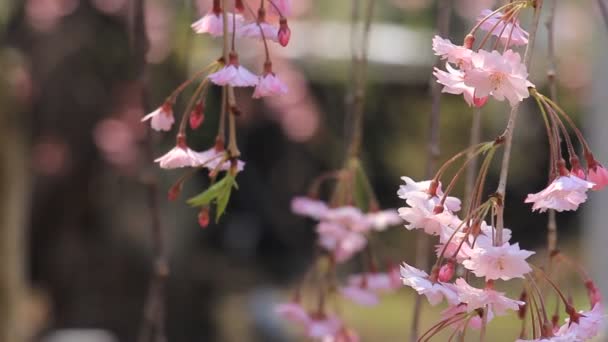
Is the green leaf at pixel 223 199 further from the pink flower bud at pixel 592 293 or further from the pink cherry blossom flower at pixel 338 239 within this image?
the pink cherry blossom flower at pixel 338 239

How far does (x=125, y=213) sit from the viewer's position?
554 centimetres

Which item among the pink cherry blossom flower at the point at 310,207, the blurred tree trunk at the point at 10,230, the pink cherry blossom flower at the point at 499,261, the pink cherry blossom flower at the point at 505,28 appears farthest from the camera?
the blurred tree trunk at the point at 10,230

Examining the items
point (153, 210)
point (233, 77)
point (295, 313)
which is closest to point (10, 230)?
point (295, 313)

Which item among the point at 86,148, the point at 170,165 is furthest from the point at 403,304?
the point at 170,165

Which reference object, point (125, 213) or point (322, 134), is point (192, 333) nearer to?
point (125, 213)

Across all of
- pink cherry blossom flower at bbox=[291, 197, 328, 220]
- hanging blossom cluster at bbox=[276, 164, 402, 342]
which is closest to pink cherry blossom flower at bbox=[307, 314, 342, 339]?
hanging blossom cluster at bbox=[276, 164, 402, 342]

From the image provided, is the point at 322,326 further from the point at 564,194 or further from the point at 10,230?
the point at 10,230

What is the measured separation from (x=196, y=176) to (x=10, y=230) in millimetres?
1803

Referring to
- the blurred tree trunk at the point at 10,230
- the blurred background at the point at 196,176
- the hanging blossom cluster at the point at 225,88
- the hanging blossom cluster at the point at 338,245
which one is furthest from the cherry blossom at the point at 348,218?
the blurred tree trunk at the point at 10,230

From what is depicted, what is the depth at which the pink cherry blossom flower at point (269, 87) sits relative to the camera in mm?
965

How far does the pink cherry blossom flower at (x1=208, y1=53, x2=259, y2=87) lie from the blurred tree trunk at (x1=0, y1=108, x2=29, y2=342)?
3.11 metres

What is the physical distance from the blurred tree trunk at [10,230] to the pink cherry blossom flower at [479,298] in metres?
3.26

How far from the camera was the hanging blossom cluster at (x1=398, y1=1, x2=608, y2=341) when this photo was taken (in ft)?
2.61

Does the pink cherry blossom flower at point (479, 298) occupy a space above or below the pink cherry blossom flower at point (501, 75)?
below
